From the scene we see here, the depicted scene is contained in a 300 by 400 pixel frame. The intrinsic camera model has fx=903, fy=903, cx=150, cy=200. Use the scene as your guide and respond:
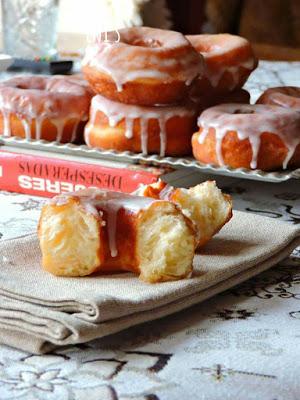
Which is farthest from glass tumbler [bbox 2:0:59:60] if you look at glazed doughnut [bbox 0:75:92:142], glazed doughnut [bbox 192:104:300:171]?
glazed doughnut [bbox 192:104:300:171]

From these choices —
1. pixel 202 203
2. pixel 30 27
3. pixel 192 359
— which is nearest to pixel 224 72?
pixel 202 203

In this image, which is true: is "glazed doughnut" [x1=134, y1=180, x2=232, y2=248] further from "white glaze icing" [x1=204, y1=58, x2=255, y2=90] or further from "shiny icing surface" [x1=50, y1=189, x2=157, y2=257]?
"white glaze icing" [x1=204, y1=58, x2=255, y2=90]

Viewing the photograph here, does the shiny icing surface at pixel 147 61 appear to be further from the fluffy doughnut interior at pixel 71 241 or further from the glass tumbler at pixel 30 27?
the glass tumbler at pixel 30 27

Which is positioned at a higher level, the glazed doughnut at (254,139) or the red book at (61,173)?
the glazed doughnut at (254,139)

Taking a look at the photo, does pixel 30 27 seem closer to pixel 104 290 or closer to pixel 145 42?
pixel 145 42

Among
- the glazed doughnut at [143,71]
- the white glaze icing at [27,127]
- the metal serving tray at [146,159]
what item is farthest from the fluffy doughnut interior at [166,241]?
the white glaze icing at [27,127]

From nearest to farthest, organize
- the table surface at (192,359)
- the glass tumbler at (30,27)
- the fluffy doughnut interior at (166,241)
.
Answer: the table surface at (192,359) → the fluffy doughnut interior at (166,241) → the glass tumbler at (30,27)
